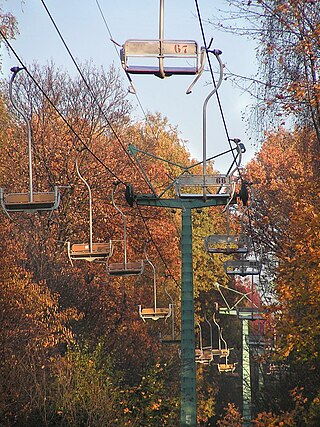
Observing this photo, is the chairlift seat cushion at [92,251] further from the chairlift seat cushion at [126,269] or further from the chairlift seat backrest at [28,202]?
the chairlift seat backrest at [28,202]

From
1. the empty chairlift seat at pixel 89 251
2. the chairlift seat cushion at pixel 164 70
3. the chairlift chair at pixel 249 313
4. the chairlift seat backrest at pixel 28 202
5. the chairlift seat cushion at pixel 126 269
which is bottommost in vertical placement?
the chairlift chair at pixel 249 313

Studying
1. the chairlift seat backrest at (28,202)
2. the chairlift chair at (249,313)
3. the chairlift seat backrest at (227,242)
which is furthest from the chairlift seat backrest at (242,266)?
the chairlift seat backrest at (28,202)

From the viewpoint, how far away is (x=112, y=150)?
134 ft

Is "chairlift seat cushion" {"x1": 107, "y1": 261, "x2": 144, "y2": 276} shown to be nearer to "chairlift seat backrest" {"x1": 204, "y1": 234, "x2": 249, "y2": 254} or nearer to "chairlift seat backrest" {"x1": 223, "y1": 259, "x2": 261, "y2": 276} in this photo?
"chairlift seat backrest" {"x1": 204, "y1": 234, "x2": 249, "y2": 254}

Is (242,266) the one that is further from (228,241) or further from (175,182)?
(175,182)

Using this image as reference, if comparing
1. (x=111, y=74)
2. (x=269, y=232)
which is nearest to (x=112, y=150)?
(x=111, y=74)

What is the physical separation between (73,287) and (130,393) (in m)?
4.12

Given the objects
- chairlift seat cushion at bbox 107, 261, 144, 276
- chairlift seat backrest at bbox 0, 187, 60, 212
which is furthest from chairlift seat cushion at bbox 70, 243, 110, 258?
chairlift seat backrest at bbox 0, 187, 60, 212

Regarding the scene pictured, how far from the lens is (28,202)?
48.4 feet

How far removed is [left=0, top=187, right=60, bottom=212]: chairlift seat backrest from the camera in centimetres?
1466

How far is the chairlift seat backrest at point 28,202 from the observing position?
577 inches

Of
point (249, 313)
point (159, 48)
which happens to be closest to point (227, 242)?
point (159, 48)

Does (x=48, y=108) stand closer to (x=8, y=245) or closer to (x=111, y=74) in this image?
(x=111, y=74)

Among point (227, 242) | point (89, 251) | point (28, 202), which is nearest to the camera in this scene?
point (28, 202)
